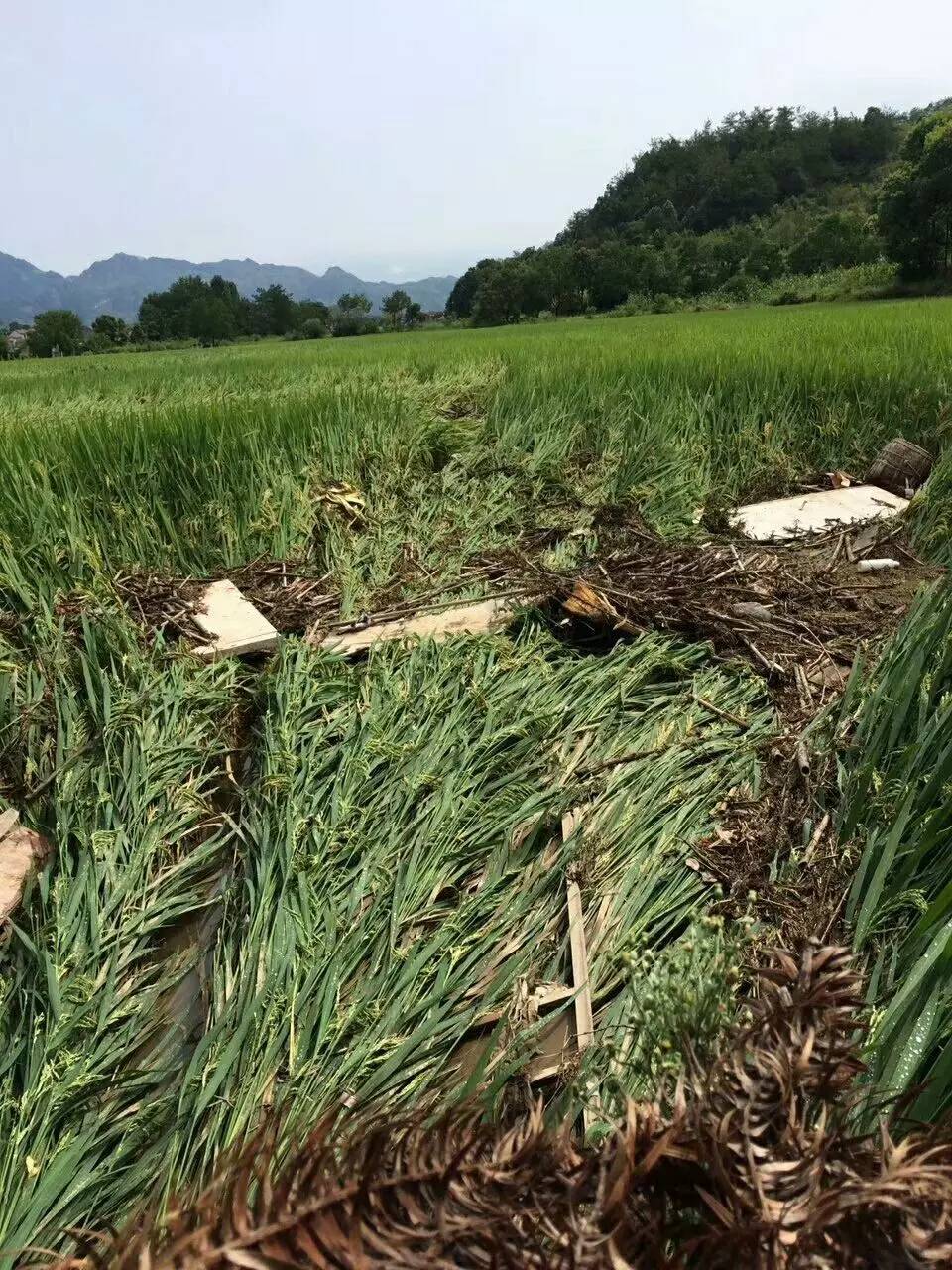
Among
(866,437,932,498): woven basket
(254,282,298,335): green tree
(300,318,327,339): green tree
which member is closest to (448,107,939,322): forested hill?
(300,318,327,339): green tree

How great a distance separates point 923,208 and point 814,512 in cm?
2651

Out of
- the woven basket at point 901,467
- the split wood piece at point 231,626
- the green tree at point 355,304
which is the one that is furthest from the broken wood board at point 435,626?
the green tree at point 355,304

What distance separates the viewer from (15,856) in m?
1.93

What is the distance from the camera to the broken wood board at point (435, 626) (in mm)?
2799

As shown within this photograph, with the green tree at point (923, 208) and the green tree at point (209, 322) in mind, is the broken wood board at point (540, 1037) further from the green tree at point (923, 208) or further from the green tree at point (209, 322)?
the green tree at point (209, 322)

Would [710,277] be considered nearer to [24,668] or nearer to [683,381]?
[683,381]

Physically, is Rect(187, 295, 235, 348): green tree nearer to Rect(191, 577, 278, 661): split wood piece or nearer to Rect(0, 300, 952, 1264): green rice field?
Rect(0, 300, 952, 1264): green rice field

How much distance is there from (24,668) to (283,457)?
1.80m

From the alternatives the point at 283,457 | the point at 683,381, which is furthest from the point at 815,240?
the point at 283,457

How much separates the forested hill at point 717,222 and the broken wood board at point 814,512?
110 ft

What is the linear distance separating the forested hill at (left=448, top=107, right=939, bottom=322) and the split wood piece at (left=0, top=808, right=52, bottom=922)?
1458 inches

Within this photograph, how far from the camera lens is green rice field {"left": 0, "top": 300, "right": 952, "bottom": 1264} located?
128cm

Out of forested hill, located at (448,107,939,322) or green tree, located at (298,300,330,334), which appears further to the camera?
green tree, located at (298,300,330,334)

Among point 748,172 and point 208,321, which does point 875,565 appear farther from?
point 748,172
